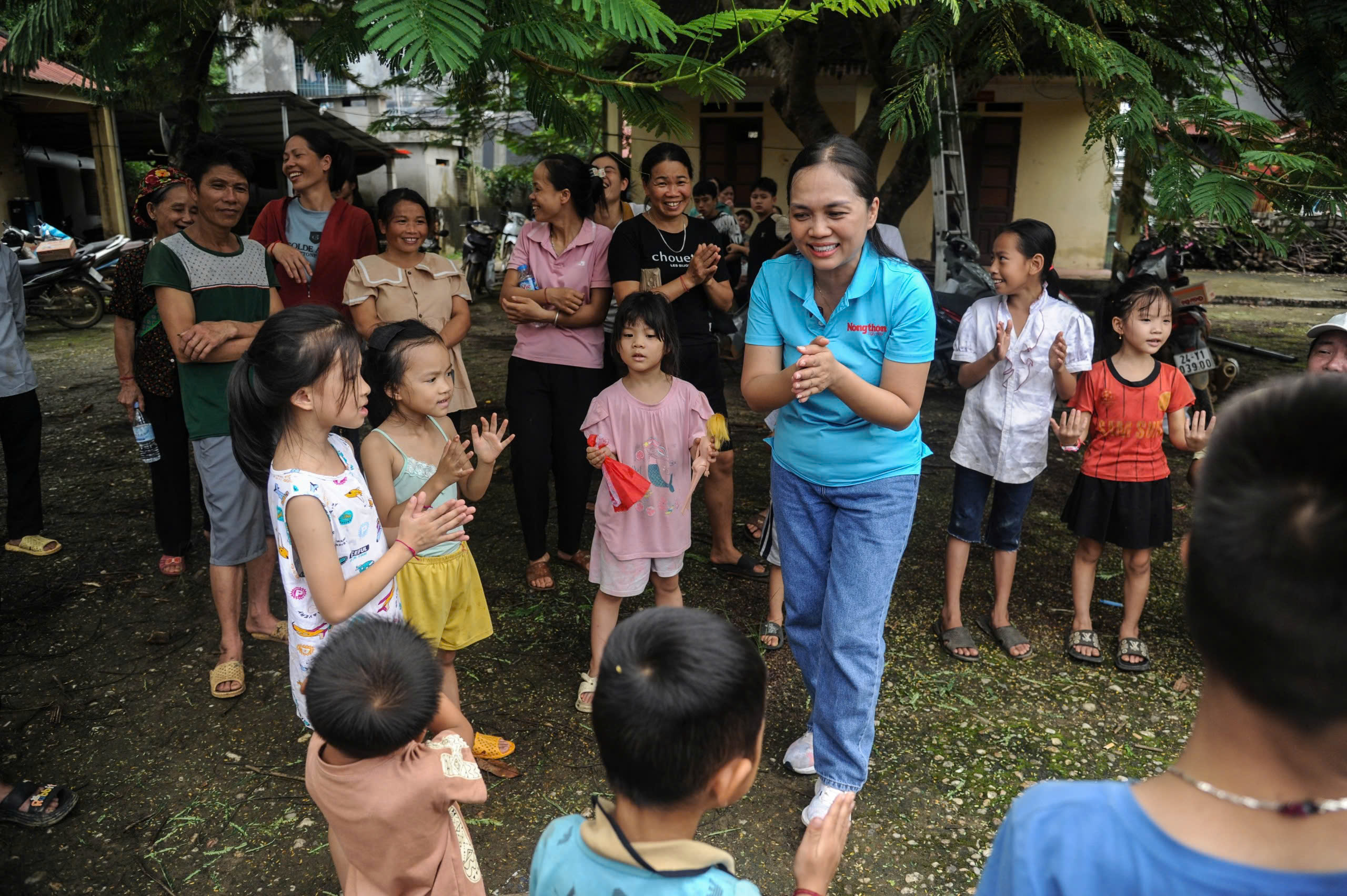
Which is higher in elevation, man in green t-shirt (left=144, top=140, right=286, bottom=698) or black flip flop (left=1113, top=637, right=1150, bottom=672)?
man in green t-shirt (left=144, top=140, right=286, bottom=698)

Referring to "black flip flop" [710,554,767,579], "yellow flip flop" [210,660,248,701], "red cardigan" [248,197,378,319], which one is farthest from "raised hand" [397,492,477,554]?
"black flip flop" [710,554,767,579]

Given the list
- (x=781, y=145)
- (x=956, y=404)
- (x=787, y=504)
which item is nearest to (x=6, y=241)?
(x=781, y=145)

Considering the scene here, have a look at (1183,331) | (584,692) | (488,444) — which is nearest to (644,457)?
(488,444)

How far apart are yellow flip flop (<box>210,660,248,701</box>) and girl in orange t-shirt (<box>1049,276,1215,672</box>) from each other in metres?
3.15

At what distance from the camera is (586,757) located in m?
2.93

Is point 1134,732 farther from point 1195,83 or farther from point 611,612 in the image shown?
point 1195,83

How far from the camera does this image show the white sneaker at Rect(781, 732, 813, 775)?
2855 mm

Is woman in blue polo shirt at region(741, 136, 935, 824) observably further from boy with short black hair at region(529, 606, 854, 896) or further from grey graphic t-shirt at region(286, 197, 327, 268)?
grey graphic t-shirt at region(286, 197, 327, 268)

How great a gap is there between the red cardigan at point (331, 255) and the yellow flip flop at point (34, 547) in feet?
5.84

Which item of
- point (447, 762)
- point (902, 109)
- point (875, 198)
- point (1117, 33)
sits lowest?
point (447, 762)

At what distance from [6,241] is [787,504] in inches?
495

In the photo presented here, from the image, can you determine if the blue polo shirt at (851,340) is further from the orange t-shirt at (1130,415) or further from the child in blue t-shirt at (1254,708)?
the child in blue t-shirt at (1254,708)

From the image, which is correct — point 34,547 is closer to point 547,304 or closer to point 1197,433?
point 547,304

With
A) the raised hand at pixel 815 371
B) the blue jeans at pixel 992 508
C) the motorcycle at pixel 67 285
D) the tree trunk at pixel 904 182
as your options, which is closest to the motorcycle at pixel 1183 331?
the tree trunk at pixel 904 182
